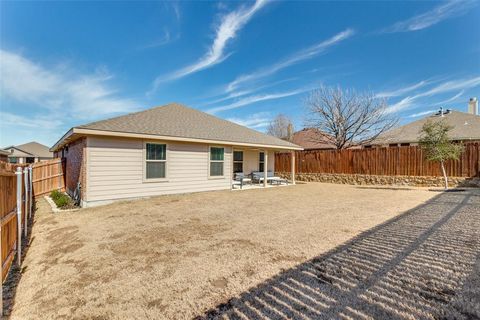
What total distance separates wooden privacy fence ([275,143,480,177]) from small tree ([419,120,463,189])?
2.21 feet

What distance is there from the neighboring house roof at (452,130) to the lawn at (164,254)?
16029 mm

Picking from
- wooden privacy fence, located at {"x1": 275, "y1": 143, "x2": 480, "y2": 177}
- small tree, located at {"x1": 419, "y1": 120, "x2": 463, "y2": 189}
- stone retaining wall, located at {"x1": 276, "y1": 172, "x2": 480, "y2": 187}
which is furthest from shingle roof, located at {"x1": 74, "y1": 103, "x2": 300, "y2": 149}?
small tree, located at {"x1": 419, "y1": 120, "x2": 463, "y2": 189}

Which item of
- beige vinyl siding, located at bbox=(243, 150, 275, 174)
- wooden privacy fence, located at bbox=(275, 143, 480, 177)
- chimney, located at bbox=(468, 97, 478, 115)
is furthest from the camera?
chimney, located at bbox=(468, 97, 478, 115)

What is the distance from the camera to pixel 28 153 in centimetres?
3525

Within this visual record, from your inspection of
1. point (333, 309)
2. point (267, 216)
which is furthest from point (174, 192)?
point (333, 309)

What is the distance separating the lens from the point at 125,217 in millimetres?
6188

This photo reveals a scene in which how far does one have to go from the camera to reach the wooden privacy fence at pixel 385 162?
11615mm

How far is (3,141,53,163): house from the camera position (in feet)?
109

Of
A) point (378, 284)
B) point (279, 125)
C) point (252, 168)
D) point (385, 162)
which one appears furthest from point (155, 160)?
point (279, 125)

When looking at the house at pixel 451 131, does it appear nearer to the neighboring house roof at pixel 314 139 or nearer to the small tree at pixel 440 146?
the neighboring house roof at pixel 314 139

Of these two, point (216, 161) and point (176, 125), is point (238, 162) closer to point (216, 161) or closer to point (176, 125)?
point (216, 161)

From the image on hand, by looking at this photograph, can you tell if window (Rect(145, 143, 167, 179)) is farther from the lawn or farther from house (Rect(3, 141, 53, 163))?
house (Rect(3, 141, 53, 163))

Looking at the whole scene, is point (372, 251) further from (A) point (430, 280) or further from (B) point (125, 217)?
(B) point (125, 217)

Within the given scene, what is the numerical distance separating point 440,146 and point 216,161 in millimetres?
11112
